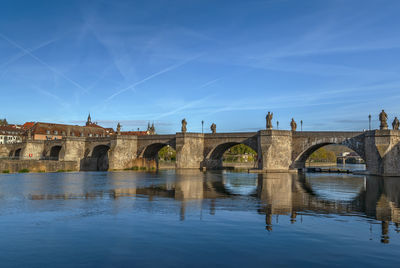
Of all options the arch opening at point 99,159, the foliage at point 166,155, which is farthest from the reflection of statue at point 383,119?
the foliage at point 166,155

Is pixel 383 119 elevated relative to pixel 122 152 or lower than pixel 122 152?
elevated

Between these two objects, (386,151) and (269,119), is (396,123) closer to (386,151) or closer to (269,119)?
(386,151)

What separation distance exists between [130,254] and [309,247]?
18.8 ft

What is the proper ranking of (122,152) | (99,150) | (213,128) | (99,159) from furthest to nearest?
(99,159) < (99,150) < (122,152) < (213,128)

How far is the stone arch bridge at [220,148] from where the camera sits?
1811 inches

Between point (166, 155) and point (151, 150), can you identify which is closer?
point (151, 150)

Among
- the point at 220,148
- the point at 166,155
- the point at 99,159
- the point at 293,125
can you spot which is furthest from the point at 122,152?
the point at 166,155

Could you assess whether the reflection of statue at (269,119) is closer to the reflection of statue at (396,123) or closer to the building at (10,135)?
the reflection of statue at (396,123)

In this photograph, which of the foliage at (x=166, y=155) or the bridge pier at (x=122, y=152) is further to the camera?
the foliage at (x=166, y=155)

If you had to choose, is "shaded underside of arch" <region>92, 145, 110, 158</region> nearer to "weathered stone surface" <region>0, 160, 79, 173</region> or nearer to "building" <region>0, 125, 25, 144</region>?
"weathered stone surface" <region>0, 160, 79, 173</region>

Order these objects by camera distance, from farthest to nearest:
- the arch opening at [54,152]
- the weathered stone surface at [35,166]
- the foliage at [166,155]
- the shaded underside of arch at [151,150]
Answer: the foliage at [166,155] < the arch opening at [54,152] < the shaded underside of arch at [151,150] < the weathered stone surface at [35,166]

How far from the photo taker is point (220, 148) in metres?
64.7

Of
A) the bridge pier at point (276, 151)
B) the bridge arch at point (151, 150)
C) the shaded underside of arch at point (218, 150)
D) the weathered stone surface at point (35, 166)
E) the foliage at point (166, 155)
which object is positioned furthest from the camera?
the foliage at point (166, 155)

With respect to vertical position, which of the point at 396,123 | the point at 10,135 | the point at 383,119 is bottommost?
the point at 396,123
